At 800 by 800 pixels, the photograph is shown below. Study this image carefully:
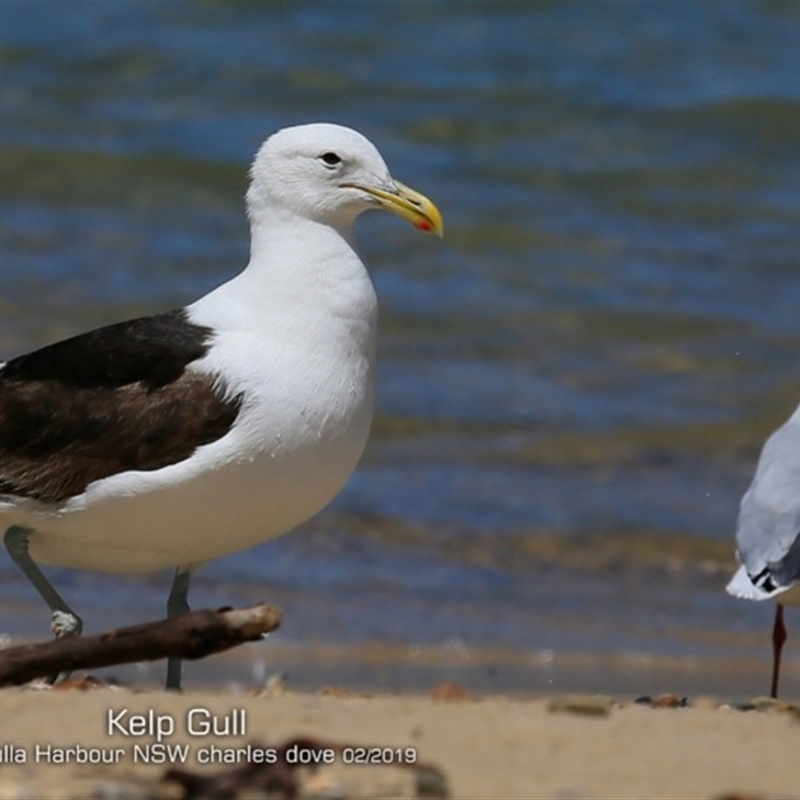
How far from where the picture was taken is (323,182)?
6328 millimetres

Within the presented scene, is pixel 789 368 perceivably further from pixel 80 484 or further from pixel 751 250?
pixel 80 484

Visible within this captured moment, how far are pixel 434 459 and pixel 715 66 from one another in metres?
10.4

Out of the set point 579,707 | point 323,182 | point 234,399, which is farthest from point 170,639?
point 323,182

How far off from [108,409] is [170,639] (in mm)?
1596

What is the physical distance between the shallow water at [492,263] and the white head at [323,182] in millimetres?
2259

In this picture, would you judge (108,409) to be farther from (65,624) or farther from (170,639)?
(170,639)

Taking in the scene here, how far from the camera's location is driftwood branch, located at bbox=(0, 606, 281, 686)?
178 inches

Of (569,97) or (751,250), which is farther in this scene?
(569,97)

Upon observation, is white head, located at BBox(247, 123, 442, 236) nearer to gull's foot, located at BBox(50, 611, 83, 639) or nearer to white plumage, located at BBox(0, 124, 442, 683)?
white plumage, located at BBox(0, 124, 442, 683)

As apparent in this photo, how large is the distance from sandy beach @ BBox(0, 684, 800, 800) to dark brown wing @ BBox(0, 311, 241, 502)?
90cm

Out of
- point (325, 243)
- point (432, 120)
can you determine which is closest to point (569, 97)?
point (432, 120)

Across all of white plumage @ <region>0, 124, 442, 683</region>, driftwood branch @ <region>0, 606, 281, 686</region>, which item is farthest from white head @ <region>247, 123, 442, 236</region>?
driftwood branch @ <region>0, 606, 281, 686</region>

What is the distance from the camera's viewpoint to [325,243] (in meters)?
6.23

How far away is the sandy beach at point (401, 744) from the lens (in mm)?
4098
